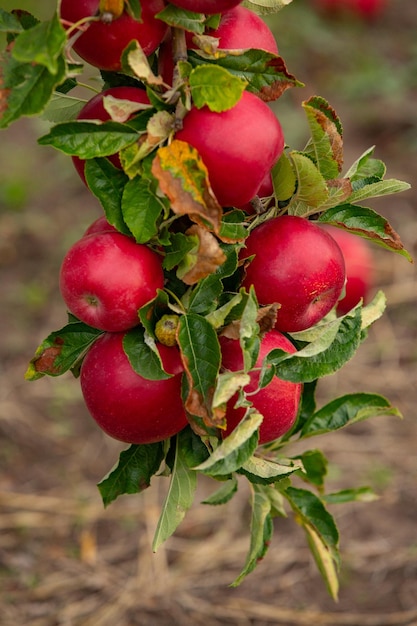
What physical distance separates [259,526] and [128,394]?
1.01 feet

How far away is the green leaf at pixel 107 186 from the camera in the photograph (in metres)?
0.77

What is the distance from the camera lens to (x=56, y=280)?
2.76m

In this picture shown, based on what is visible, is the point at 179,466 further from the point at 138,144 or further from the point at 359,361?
the point at 359,361

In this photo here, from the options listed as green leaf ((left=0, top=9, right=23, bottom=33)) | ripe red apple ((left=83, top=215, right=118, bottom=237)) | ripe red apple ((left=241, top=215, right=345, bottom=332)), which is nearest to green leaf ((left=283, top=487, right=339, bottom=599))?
ripe red apple ((left=241, top=215, right=345, bottom=332))

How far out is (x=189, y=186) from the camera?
0.69 meters

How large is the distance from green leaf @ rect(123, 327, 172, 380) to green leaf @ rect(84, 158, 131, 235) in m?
0.11

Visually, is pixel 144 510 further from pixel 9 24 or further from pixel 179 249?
pixel 9 24

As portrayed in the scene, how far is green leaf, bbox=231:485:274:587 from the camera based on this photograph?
39.3 inches

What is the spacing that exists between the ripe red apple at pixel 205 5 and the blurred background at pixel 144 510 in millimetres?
1368

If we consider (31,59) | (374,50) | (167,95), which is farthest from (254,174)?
(374,50)

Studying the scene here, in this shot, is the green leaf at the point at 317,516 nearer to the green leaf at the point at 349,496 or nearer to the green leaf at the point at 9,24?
the green leaf at the point at 349,496

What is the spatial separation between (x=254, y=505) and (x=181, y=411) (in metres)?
0.25

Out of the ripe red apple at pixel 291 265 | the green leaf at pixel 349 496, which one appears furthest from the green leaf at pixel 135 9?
the green leaf at pixel 349 496

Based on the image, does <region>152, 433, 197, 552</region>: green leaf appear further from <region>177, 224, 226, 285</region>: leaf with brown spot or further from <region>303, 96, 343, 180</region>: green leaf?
<region>303, 96, 343, 180</region>: green leaf
